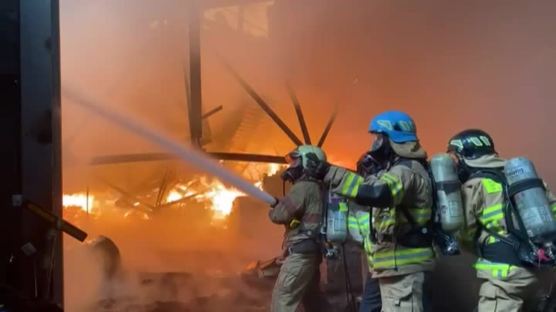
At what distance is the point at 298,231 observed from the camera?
4.91 metres

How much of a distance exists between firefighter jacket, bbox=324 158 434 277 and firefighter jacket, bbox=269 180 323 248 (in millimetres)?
1265

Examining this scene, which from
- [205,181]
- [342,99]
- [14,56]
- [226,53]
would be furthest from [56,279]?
[205,181]

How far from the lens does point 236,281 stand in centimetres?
657

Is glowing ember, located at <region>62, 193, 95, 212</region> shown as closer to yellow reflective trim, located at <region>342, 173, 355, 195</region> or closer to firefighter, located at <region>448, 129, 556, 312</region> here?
yellow reflective trim, located at <region>342, 173, 355, 195</region>

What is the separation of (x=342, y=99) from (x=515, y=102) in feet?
6.51

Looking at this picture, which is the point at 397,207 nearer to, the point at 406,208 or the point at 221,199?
the point at 406,208

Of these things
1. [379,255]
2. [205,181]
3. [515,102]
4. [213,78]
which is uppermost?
[213,78]

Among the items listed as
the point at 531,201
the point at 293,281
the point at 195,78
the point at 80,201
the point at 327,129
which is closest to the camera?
the point at 531,201

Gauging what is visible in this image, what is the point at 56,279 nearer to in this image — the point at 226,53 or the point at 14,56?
the point at 14,56

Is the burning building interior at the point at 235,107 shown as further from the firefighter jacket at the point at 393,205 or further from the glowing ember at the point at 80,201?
the firefighter jacket at the point at 393,205

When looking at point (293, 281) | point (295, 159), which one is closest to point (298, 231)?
point (293, 281)

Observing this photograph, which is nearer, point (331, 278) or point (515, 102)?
point (331, 278)

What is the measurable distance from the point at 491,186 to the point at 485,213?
0.50 feet

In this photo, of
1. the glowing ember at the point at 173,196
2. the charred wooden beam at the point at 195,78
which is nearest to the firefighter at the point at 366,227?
the charred wooden beam at the point at 195,78
